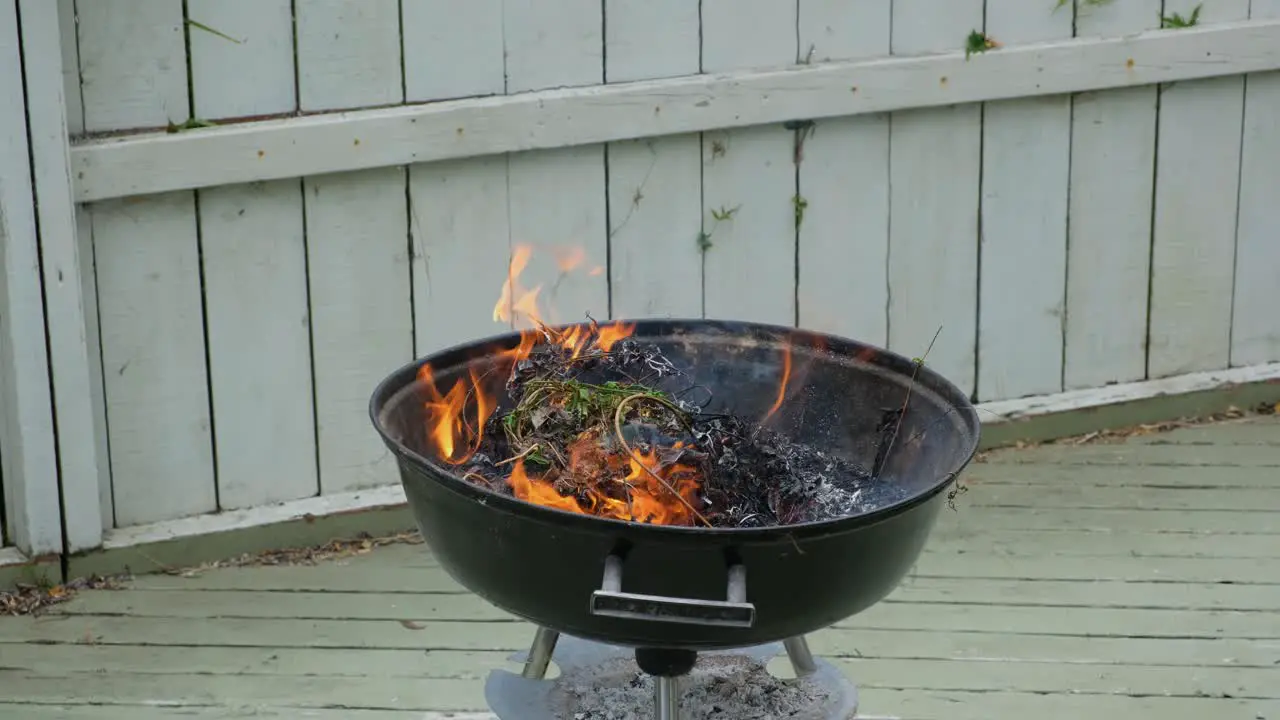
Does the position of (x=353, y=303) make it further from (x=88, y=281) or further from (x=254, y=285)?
(x=88, y=281)

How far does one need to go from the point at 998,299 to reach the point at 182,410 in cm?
205

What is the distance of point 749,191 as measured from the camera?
4113 millimetres

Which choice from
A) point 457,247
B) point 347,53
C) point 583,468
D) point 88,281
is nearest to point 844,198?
point 457,247

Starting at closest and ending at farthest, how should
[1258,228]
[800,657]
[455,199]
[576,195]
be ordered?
1. [800,657]
2. [455,199]
3. [576,195]
4. [1258,228]

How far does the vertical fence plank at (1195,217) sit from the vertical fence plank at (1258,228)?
28mm

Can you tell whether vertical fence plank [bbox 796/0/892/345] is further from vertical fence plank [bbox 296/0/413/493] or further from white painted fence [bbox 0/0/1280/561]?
vertical fence plank [bbox 296/0/413/493]

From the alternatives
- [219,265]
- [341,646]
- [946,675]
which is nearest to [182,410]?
[219,265]

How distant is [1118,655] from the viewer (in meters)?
3.45

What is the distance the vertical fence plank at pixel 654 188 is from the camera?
3.91m

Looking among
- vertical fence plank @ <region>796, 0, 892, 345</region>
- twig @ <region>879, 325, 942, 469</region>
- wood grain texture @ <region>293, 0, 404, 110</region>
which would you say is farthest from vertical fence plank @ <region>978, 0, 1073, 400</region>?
twig @ <region>879, 325, 942, 469</region>

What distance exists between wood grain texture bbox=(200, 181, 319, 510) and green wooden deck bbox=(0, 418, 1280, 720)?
23cm

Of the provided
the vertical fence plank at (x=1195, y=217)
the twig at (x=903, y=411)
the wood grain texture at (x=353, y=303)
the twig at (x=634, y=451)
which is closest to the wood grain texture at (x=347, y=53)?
the wood grain texture at (x=353, y=303)

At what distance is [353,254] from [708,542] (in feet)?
6.20

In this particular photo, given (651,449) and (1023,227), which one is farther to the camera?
(1023,227)
